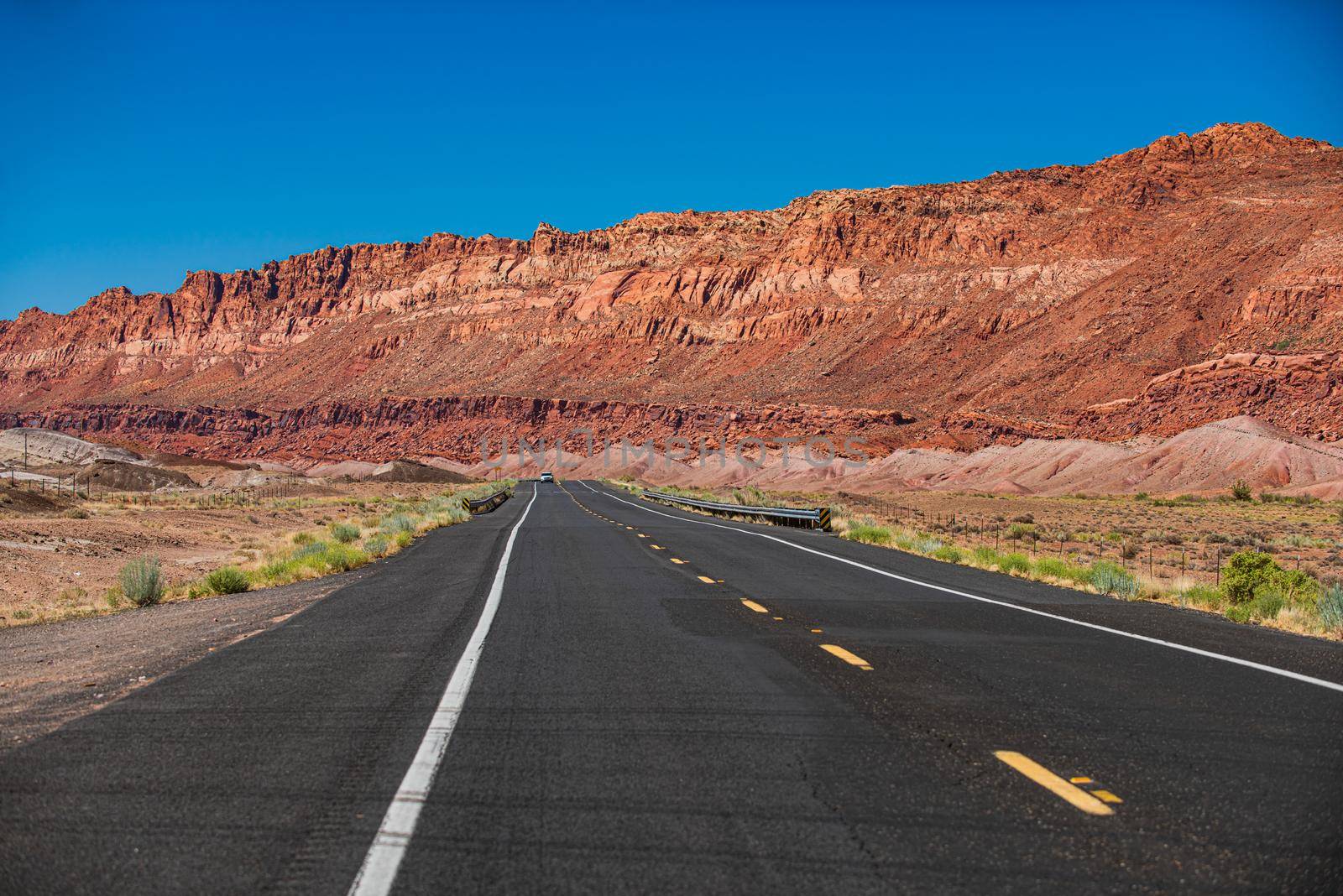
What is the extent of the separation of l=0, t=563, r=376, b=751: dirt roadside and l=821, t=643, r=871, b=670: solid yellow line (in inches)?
206

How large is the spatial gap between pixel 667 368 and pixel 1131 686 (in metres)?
112

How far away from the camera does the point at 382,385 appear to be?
137m

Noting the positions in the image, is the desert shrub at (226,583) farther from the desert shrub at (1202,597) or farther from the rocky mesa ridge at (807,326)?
the rocky mesa ridge at (807,326)

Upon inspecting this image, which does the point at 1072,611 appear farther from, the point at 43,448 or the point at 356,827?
the point at 43,448

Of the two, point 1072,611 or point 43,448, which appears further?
point 43,448

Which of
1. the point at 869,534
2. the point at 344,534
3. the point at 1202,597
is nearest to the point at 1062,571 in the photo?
the point at 1202,597

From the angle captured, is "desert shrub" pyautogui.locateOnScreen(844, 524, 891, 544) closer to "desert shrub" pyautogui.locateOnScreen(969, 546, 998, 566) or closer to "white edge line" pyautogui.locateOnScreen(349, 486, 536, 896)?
"desert shrub" pyautogui.locateOnScreen(969, 546, 998, 566)

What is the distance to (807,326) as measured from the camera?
364ft

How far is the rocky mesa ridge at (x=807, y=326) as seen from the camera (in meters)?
75.9

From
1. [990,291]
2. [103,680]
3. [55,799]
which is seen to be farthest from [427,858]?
[990,291]

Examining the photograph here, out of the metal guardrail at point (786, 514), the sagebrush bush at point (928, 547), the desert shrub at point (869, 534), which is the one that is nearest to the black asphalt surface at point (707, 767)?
the sagebrush bush at point (928, 547)

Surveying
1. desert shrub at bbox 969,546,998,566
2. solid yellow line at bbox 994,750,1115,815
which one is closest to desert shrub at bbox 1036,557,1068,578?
desert shrub at bbox 969,546,998,566

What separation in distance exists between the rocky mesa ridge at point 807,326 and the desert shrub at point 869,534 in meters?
51.9

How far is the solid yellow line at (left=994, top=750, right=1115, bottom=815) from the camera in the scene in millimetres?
4090
